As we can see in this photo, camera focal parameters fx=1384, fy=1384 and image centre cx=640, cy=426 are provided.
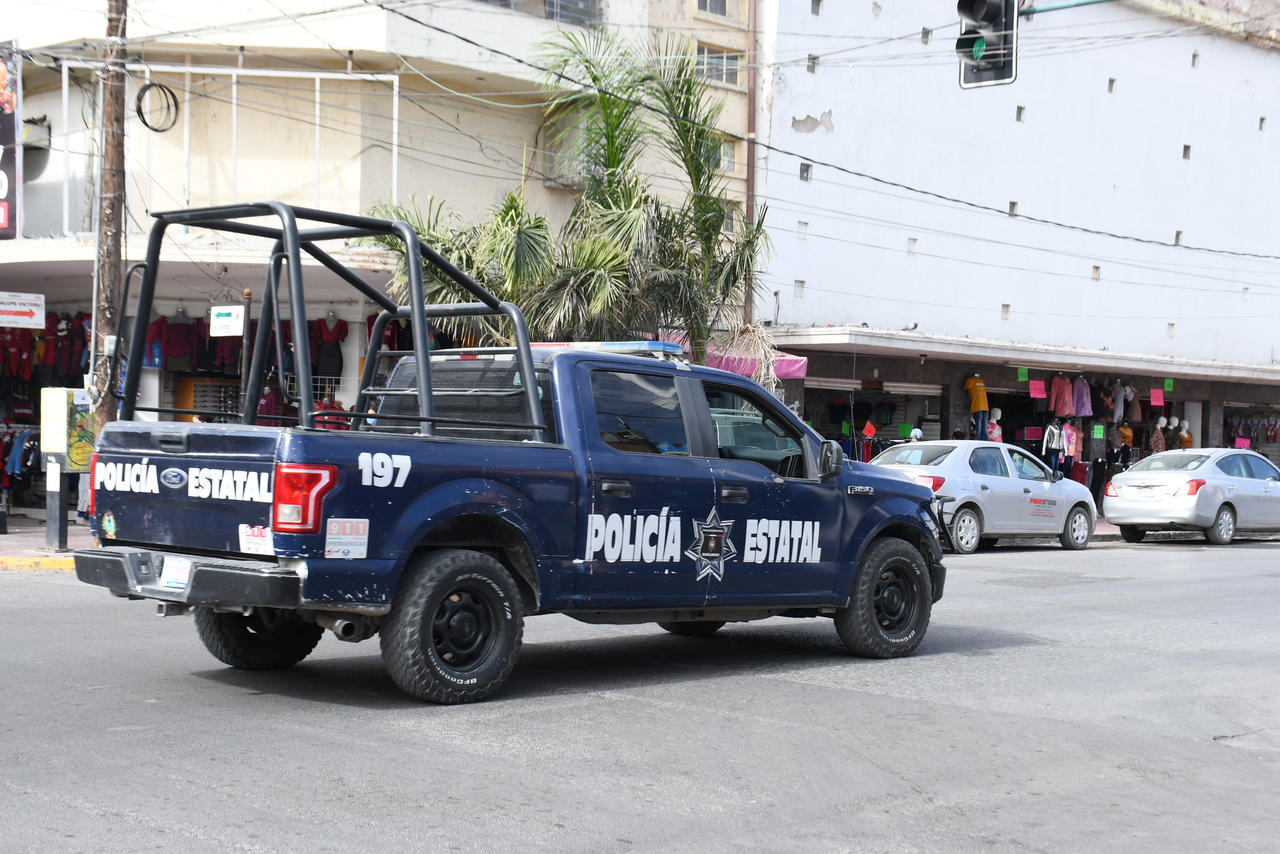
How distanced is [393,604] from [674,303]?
42.7ft

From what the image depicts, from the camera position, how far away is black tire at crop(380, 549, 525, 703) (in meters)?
7.05

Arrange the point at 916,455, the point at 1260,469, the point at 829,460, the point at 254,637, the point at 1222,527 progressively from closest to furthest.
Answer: the point at 254,637 < the point at 829,460 < the point at 916,455 < the point at 1222,527 < the point at 1260,469

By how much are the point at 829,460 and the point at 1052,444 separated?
70.6ft

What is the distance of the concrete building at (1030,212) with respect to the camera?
90.2 ft

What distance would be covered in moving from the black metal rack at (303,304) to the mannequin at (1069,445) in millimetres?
22701

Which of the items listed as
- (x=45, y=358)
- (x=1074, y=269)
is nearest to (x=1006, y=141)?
(x=1074, y=269)

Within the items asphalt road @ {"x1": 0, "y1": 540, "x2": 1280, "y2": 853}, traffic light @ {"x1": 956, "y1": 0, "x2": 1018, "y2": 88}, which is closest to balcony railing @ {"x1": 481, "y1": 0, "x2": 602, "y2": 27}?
traffic light @ {"x1": 956, "y1": 0, "x2": 1018, "y2": 88}

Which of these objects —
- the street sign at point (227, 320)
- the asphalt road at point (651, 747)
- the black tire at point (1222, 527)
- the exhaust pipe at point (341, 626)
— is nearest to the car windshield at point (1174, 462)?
the black tire at point (1222, 527)

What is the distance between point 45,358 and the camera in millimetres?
23094

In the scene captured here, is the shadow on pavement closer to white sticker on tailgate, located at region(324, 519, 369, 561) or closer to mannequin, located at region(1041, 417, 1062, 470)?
white sticker on tailgate, located at region(324, 519, 369, 561)

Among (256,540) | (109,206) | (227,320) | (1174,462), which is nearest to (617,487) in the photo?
(256,540)

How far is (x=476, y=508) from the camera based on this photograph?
7.25 m

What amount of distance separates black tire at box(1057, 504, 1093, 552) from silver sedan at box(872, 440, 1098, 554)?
0.02m

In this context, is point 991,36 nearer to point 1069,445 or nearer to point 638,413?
point 638,413
